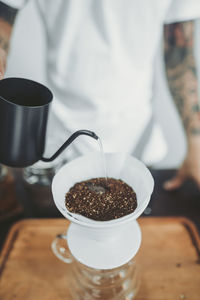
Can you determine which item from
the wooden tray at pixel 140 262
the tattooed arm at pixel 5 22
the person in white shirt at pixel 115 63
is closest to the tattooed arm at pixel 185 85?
the person in white shirt at pixel 115 63

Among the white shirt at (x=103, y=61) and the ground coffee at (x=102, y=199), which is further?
the white shirt at (x=103, y=61)

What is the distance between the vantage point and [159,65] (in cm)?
151

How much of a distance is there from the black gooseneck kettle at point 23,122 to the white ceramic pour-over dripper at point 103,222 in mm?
75

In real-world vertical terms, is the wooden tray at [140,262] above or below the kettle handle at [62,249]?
below

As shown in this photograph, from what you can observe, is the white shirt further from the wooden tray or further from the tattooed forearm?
the wooden tray

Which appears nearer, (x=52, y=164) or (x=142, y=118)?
(x=52, y=164)

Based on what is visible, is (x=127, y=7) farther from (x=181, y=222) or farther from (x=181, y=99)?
(x=181, y=222)

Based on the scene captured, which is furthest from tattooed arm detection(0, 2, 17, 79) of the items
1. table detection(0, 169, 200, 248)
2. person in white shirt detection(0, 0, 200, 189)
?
table detection(0, 169, 200, 248)

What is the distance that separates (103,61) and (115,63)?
48mm

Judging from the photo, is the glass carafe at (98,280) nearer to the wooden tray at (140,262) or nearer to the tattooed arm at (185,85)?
the wooden tray at (140,262)

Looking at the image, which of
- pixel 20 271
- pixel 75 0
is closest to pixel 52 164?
pixel 20 271

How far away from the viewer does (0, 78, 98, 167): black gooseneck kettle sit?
22.0 inches

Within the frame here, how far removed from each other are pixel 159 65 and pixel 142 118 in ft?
1.47

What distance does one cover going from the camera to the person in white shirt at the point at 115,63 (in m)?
1.03
